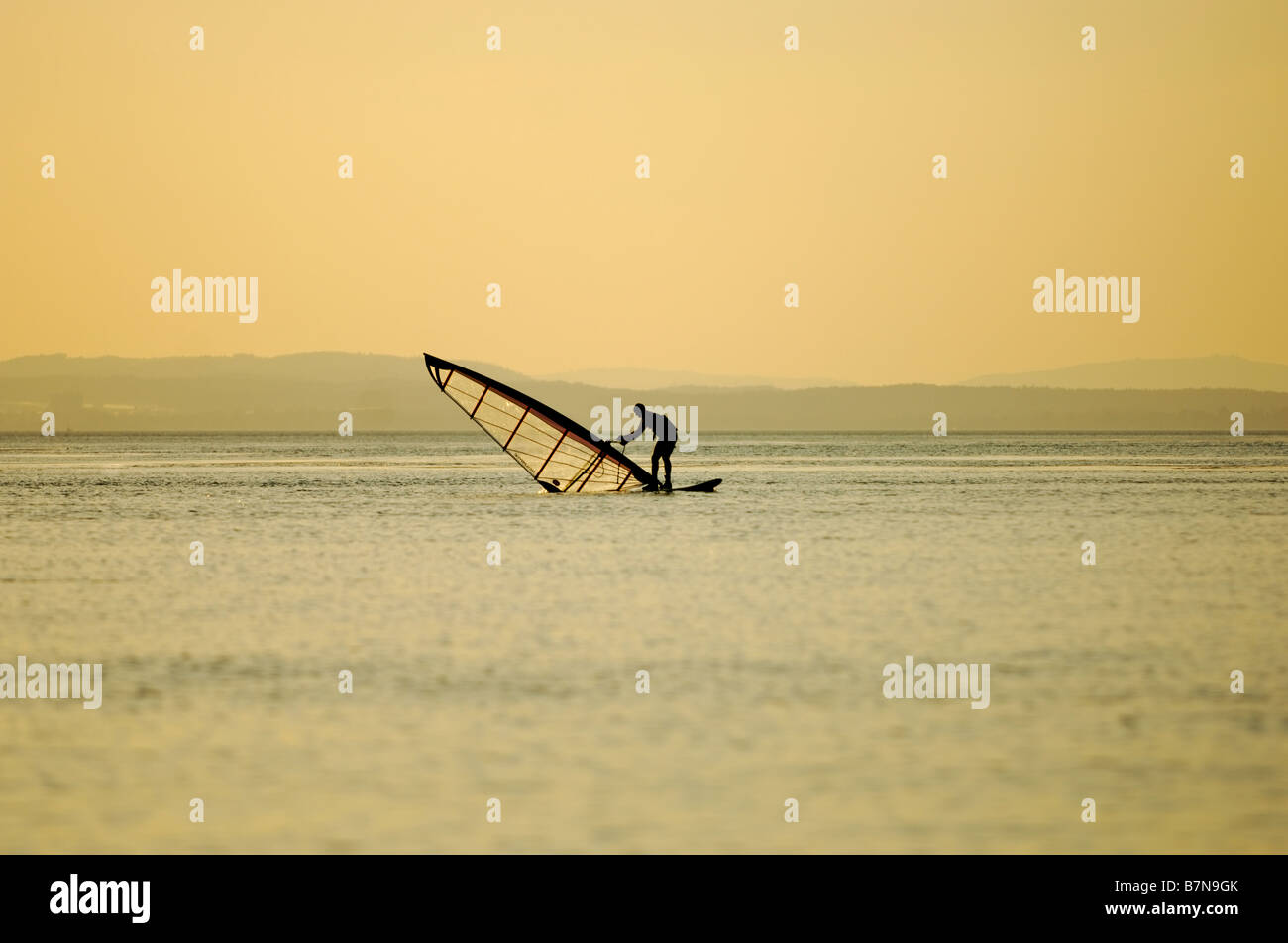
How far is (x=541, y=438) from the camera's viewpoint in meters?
34.1

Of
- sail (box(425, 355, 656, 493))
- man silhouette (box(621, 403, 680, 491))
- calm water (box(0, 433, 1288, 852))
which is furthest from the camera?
sail (box(425, 355, 656, 493))

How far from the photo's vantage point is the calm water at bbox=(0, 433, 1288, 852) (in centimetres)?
778

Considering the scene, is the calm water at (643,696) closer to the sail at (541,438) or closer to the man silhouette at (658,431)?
the man silhouette at (658,431)

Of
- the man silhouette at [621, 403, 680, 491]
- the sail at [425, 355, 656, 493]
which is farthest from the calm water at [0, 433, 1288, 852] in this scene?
the sail at [425, 355, 656, 493]

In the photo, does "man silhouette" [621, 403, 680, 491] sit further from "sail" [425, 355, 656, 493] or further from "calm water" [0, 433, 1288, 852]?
"calm water" [0, 433, 1288, 852]

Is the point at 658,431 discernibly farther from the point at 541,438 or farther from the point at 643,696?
the point at 643,696

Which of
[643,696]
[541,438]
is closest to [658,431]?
[541,438]

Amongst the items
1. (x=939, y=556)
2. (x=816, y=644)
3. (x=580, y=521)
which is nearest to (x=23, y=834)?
(x=816, y=644)

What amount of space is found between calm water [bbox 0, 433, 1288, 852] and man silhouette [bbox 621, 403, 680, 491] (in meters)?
2.55

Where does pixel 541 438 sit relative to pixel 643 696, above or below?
above

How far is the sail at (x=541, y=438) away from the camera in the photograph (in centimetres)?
3209

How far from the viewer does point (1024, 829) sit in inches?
299

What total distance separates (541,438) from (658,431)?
4.17 m
